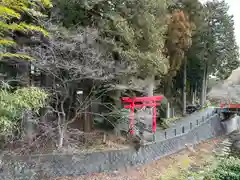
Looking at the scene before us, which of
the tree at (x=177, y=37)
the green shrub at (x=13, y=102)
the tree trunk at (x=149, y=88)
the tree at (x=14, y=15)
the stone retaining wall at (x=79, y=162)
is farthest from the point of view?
the tree at (x=177, y=37)

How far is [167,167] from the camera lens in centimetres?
1225

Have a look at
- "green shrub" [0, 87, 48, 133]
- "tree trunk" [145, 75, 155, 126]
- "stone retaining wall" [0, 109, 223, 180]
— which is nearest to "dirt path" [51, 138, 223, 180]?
"stone retaining wall" [0, 109, 223, 180]

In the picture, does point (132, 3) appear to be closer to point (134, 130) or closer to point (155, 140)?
point (134, 130)

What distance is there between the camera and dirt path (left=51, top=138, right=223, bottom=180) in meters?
10.2

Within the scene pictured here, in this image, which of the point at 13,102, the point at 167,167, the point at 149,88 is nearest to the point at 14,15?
the point at 13,102

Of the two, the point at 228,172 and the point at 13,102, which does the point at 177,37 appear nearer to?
the point at 228,172

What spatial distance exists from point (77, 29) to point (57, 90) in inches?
106

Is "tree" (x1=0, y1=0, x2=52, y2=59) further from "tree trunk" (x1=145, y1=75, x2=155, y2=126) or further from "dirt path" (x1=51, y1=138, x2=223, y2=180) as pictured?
"tree trunk" (x1=145, y1=75, x2=155, y2=126)

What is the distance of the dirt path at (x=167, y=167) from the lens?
10.2 m

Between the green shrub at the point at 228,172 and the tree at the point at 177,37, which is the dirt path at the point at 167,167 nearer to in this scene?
the green shrub at the point at 228,172

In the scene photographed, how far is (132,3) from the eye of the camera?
1123cm

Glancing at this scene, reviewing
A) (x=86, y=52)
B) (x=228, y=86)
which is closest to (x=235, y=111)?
(x=228, y=86)

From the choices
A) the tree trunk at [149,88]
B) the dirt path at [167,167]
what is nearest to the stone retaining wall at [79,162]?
the dirt path at [167,167]

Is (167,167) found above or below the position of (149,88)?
below
